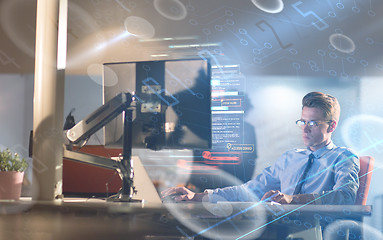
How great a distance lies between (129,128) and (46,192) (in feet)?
1.04

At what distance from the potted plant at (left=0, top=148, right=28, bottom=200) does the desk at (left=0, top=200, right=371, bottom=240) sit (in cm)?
23

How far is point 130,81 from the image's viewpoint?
1336 mm

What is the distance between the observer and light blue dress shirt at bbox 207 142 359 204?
1640 millimetres

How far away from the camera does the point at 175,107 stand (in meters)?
1.25

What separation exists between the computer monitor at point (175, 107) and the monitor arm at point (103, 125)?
89 millimetres

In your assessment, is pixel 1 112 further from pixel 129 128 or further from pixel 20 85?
pixel 129 128

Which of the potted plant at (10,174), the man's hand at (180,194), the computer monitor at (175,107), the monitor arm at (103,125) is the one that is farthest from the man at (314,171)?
the potted plant at (10,174)

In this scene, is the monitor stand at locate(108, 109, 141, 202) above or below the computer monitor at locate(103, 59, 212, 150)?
below

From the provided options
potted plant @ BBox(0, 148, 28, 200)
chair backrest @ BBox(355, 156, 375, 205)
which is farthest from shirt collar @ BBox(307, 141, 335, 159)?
potted plant @ BBox(0, 148, 28, 200)

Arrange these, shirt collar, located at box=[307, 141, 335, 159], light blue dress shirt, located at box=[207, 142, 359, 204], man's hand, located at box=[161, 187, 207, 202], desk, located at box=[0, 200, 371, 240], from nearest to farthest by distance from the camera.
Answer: desk, located at box=[0, 200, 371, 240] < man's hand, located at box=[161, 187, 207, 202] < light blue dress shirt, located at box=[207, 142, 359, 204] < shirt collar, located at box=[307, 141, 335, 159]

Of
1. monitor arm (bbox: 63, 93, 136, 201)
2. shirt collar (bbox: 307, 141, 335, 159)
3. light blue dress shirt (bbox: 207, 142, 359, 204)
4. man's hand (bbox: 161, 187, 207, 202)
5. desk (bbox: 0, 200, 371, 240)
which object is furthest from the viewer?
shirt collar (bbox: 307, 141, 335, 159)

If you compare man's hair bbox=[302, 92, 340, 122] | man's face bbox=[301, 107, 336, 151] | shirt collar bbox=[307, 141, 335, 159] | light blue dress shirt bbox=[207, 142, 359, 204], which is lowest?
light blue dress shirt bbox=[207, 142, 359, 204]

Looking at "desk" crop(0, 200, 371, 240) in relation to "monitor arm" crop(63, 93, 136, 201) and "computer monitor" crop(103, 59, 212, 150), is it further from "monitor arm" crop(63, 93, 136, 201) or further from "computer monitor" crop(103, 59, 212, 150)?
"computer monitor" crop(103, 59, 212, 150)

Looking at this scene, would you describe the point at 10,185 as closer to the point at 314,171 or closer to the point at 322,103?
the point at 314,171
